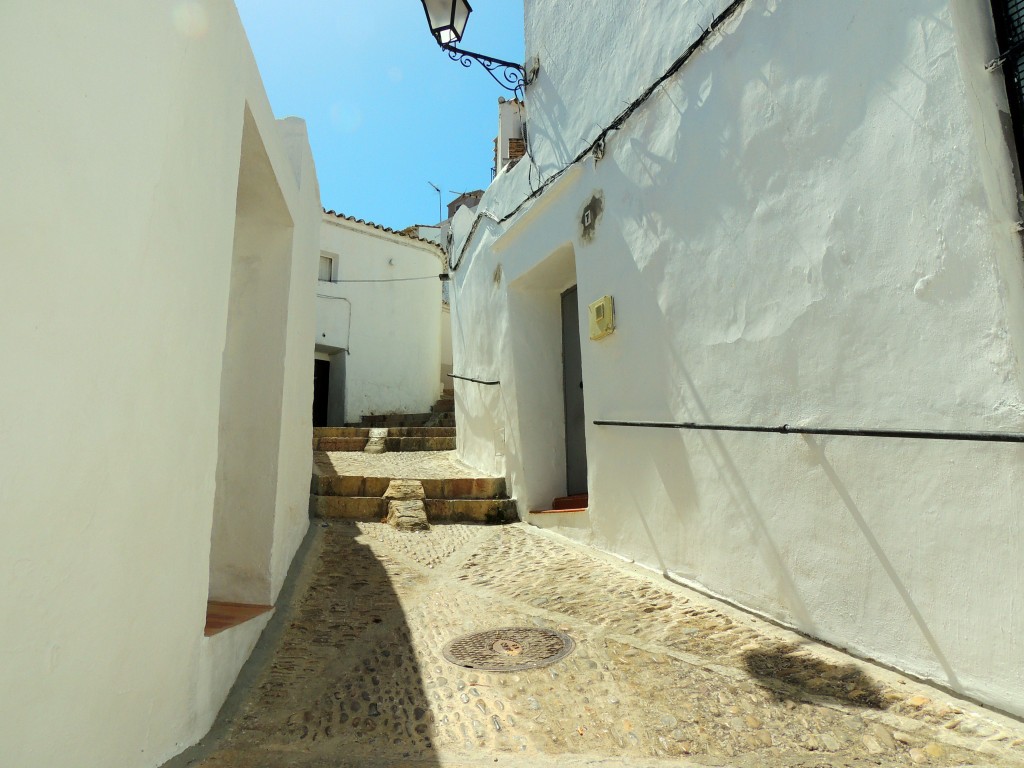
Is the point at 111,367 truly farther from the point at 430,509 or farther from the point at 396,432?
the point at 396,432

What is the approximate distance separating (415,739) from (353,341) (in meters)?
12.2

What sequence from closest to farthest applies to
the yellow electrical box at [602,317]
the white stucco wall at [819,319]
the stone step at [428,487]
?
1. the white stucco wall at [819,319]
2. the yellow electrical box at [602,317]
3. the stone step at [428,487]

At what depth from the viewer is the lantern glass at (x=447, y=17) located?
5691 millimetres

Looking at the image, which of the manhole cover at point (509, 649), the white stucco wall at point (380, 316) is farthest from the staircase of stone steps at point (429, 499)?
the white stucco wall at point (380, 316)

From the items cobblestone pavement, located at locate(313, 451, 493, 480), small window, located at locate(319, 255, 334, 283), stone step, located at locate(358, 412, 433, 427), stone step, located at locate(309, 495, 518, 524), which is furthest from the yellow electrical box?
small window, located at locate(319, 255, 334, 283)

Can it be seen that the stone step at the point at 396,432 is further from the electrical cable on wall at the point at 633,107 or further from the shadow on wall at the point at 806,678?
the shadow on wall at the point at 806,678

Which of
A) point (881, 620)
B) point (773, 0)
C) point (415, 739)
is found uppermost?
point (773, 0)

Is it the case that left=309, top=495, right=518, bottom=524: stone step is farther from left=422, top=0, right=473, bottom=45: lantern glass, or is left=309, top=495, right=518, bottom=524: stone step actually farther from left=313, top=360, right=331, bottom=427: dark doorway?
left=313, top=360, right=331, bottom=427: dark doorway

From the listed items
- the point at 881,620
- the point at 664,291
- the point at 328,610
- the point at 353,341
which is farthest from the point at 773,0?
the point at 353,341

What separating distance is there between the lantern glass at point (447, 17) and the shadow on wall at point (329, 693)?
462cm

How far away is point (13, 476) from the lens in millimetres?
1346

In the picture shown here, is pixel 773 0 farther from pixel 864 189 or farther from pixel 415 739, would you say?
pixel 415 739

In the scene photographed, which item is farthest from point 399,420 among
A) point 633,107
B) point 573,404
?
point 633,107

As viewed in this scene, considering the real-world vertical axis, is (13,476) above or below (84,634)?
above
